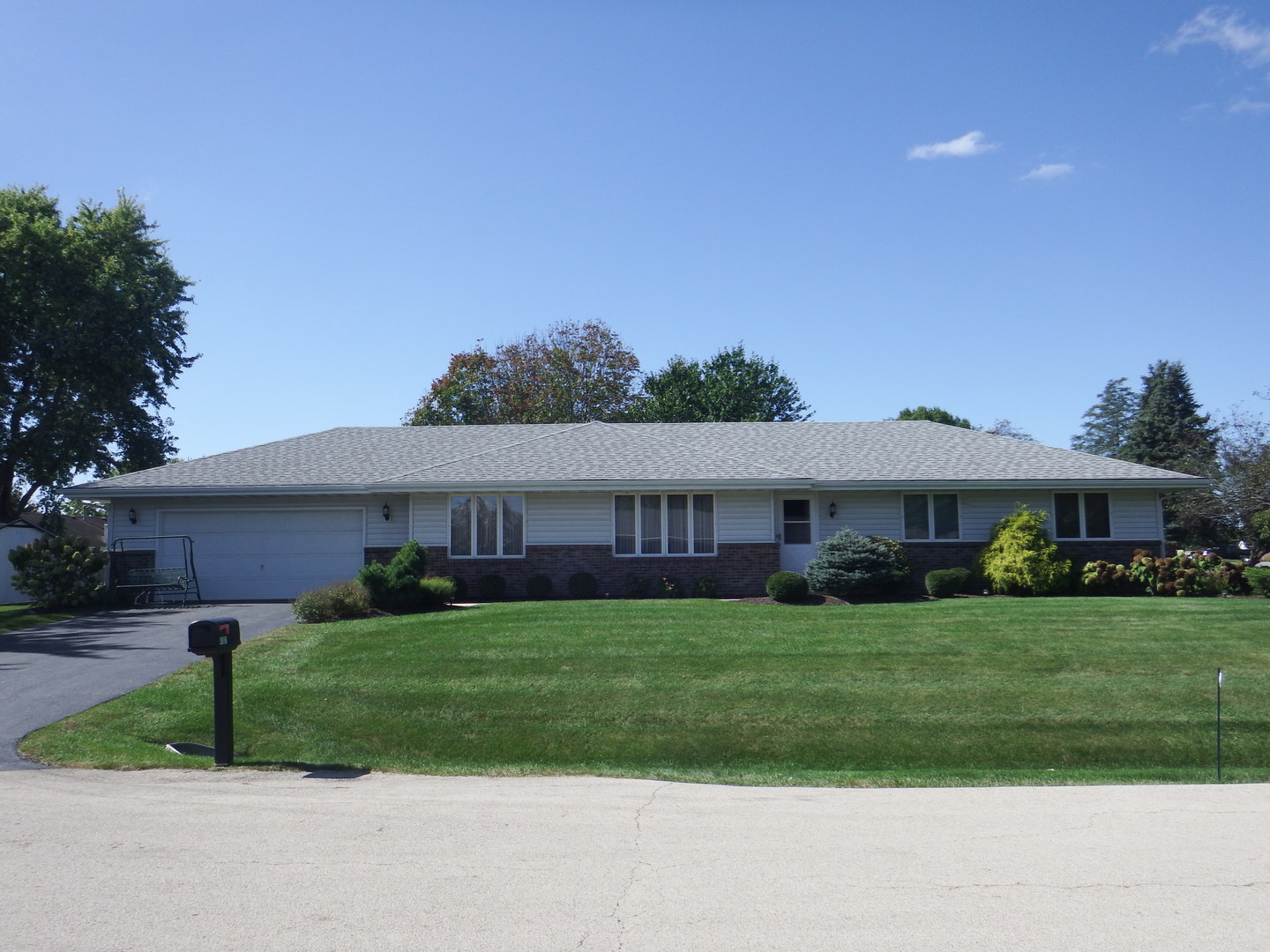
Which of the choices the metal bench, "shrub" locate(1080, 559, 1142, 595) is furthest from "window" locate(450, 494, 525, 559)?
"shrub" locate(1080, 559, 1142, 595)

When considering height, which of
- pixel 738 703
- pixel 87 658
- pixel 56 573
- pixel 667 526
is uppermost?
pixel 667 526

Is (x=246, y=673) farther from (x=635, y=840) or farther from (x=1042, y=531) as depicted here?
(x=1042, y=531)

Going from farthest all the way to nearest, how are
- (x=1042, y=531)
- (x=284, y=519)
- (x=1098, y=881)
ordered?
1. (x=284, y=519)
2. (x=1042, y=531)
3. (x=1098, y=881)

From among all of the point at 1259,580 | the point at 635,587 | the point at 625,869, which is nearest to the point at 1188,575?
the point at 1259,580

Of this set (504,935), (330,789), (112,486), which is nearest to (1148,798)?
(504,935)

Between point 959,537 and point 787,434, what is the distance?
22.2 ft

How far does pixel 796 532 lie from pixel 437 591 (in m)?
8.91

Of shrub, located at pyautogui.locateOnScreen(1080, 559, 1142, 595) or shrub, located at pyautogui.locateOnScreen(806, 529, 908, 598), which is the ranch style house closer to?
shrub, located at pyautogui.locateOnScreen(1080, 559, 1142, 595)

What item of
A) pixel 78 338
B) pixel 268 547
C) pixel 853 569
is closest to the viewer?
pixel 853 569

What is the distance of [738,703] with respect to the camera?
40.1ft

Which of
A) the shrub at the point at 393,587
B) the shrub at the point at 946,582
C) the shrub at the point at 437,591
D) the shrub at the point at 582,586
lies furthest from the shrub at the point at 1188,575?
the shrub at the point at 393,587

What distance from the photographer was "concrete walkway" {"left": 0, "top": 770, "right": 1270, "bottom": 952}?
4734 millimetres

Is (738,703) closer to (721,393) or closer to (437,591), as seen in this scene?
(437,591)

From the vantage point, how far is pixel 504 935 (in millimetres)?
4711
